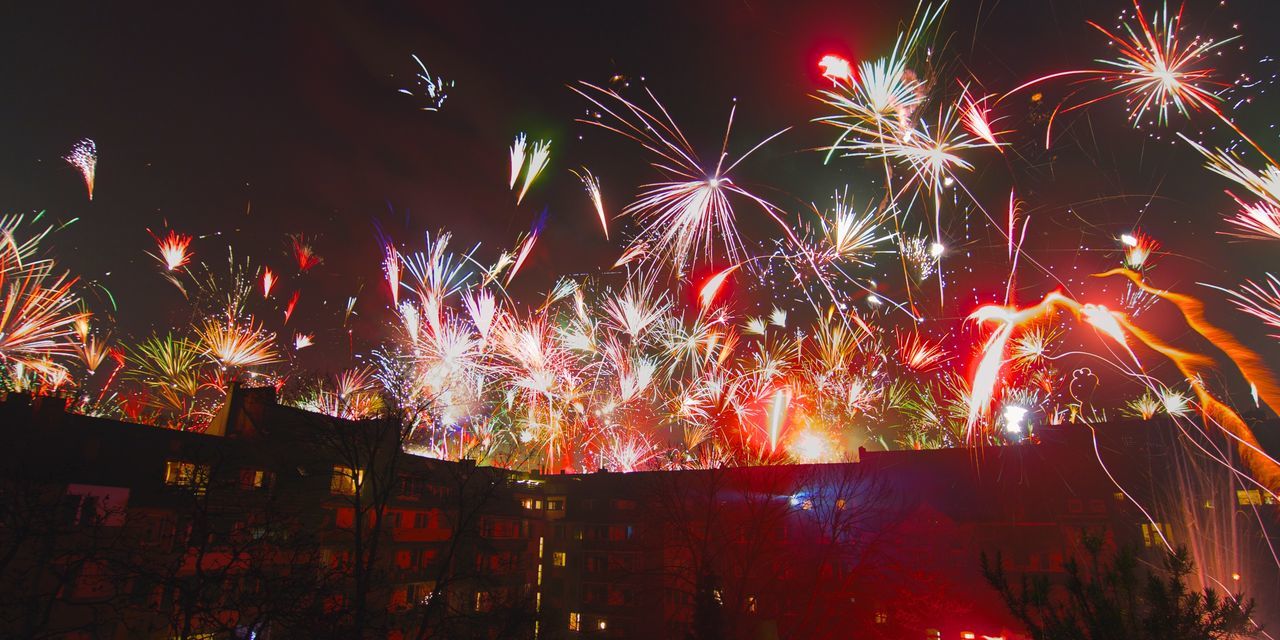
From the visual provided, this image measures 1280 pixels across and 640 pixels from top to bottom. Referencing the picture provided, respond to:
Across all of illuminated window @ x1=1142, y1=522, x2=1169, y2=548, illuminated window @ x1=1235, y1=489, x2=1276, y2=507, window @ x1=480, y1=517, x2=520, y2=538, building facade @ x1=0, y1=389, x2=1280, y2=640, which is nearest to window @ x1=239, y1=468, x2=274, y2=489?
building facade @ x1=0, y1=389, x2=1280, y2=640

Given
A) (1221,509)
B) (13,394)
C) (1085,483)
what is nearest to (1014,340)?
(1085,483)

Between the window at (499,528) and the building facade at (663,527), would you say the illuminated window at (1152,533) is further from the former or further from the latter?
the window at (499,528)

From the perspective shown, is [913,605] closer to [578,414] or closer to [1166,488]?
[1166,488]

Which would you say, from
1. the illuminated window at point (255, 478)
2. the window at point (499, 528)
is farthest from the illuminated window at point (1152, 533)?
the illuminated window at point (255, 478)

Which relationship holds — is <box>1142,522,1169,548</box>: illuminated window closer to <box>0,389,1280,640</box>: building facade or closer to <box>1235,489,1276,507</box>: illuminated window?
<box>0,389,1280,640</box>: building facade

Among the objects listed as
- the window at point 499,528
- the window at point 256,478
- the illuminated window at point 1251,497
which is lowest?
the window at point 499,528

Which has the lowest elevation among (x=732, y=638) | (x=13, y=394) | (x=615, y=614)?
(x=615, y=614)
